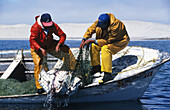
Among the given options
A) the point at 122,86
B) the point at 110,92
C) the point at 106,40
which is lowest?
the point at 110,92

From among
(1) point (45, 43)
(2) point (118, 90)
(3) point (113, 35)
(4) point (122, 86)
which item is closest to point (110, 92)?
(2) point (118, 90)

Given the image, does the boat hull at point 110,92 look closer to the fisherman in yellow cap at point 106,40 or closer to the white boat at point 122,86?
the white boat at point 122,86

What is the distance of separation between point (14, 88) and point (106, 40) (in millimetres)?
3088

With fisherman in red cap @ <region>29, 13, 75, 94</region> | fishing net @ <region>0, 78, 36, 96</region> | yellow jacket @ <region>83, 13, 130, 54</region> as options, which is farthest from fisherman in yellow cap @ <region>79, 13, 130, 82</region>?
fishing net @ <region>0, 78, 36, 96</region>

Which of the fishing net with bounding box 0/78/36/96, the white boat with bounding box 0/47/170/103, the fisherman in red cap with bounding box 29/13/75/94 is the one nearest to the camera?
the fisherman in red cap with bounding box 29/13/75/94

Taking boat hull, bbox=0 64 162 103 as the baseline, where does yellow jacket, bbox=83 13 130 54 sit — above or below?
above

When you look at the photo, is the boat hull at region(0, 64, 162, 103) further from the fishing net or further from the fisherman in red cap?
the fisherman in red cap

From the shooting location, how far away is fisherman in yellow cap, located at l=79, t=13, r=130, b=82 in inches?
300

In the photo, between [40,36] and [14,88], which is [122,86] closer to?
[40,36]

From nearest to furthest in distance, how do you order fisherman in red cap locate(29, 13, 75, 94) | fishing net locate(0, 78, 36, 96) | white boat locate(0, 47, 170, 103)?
fisherman in red cap locate(29, 13, 75, 94), white boat locate(0, 47, 170, 103), fishing net locate(0, 78, 36, 96)

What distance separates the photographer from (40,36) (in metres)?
7.53

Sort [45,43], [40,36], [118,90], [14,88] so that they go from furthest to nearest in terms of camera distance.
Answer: [14,88], [118,90], [45,43], [40,36]

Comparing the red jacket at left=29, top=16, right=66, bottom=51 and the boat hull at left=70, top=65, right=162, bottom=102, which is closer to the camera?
the red jacket at left=29, top=16, right=66, bottom=51

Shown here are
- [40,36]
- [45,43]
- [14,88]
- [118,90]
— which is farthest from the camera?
[14,88]
